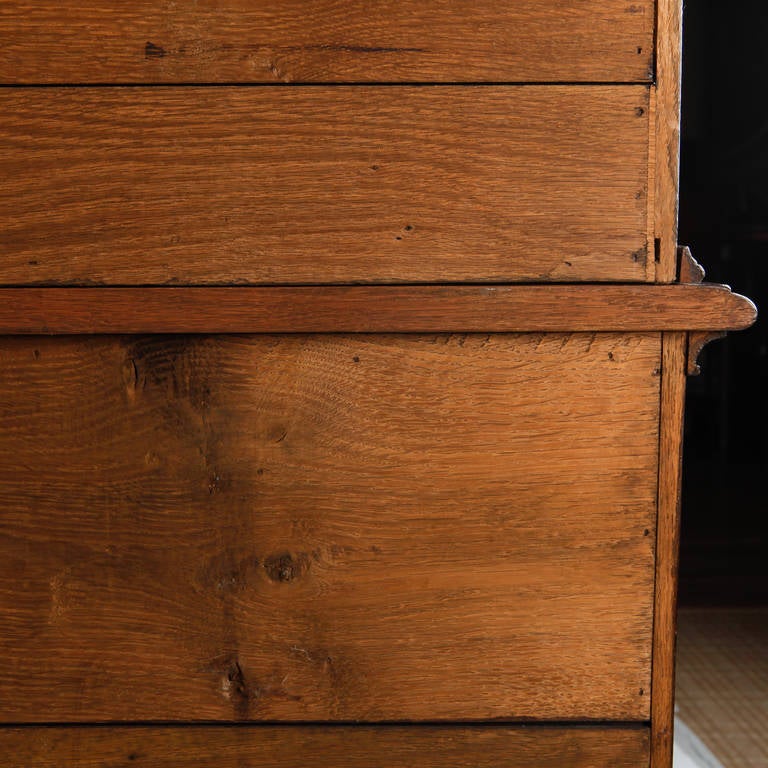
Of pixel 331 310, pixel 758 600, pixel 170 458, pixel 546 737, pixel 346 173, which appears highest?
pixel 346 173

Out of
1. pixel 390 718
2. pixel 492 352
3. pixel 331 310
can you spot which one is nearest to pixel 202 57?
pixel 331 310

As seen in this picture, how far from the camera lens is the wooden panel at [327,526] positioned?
0.67 meters

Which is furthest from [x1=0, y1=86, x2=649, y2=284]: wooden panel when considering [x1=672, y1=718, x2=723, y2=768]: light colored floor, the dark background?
the dark background

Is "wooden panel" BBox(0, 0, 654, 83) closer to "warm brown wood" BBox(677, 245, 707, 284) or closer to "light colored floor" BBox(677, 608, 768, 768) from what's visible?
"warm brown wood" BBox(677, 245, 707, 284)

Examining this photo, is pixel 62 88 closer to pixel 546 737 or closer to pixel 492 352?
pixel 492 352

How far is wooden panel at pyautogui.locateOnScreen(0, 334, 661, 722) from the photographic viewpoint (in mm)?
667

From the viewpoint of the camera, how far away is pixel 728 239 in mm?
3428

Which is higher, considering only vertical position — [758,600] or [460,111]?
[460,111]

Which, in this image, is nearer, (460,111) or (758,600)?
(460,111)

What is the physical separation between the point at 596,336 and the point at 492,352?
0.08 meters

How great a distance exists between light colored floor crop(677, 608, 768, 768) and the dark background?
0.62 m

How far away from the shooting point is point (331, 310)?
652 mm

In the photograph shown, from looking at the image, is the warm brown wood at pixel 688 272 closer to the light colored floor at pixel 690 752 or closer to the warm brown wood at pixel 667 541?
the warm brown wood at pixel 667 541

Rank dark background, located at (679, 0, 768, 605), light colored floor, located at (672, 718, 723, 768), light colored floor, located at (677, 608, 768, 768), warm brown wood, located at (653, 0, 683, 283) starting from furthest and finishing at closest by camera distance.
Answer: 1. dark background, located at (679, 0, 768, 605)
2. light colored floor, located at (677, 608, 768, 768)
3. light colored floor, located at (672, 718, 723, 768)
4. warm brown wood, located at (653, 0, 683, 283)
